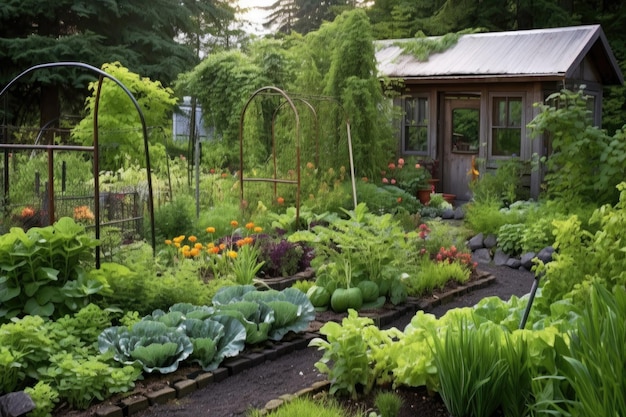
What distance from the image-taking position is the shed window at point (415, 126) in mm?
15188

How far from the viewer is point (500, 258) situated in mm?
9531

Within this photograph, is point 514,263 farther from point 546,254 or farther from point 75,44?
point 75,44

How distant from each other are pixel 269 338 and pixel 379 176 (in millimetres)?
7528

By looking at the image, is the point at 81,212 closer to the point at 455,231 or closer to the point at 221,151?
the point at 455,231

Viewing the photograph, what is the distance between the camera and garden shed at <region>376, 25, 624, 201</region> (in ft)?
44.3

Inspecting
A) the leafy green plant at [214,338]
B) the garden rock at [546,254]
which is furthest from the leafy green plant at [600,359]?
the garden rock at [546,254]

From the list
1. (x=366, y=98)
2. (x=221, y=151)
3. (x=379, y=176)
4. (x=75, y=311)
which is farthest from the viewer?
(x=221, y=151)

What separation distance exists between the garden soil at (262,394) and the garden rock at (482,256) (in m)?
4.65

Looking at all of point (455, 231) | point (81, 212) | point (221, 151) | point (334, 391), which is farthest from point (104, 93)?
point (334, 391)

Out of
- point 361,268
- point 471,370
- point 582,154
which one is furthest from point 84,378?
point 582,154

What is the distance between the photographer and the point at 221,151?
1616 cm

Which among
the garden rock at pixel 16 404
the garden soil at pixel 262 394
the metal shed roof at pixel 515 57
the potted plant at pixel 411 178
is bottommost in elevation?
the garden soil at pixel 262 394

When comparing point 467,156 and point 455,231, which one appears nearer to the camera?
point 455,231

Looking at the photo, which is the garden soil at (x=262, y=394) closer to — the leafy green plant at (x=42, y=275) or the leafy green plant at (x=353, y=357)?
the leafy green plant at (x=353, y=357)
